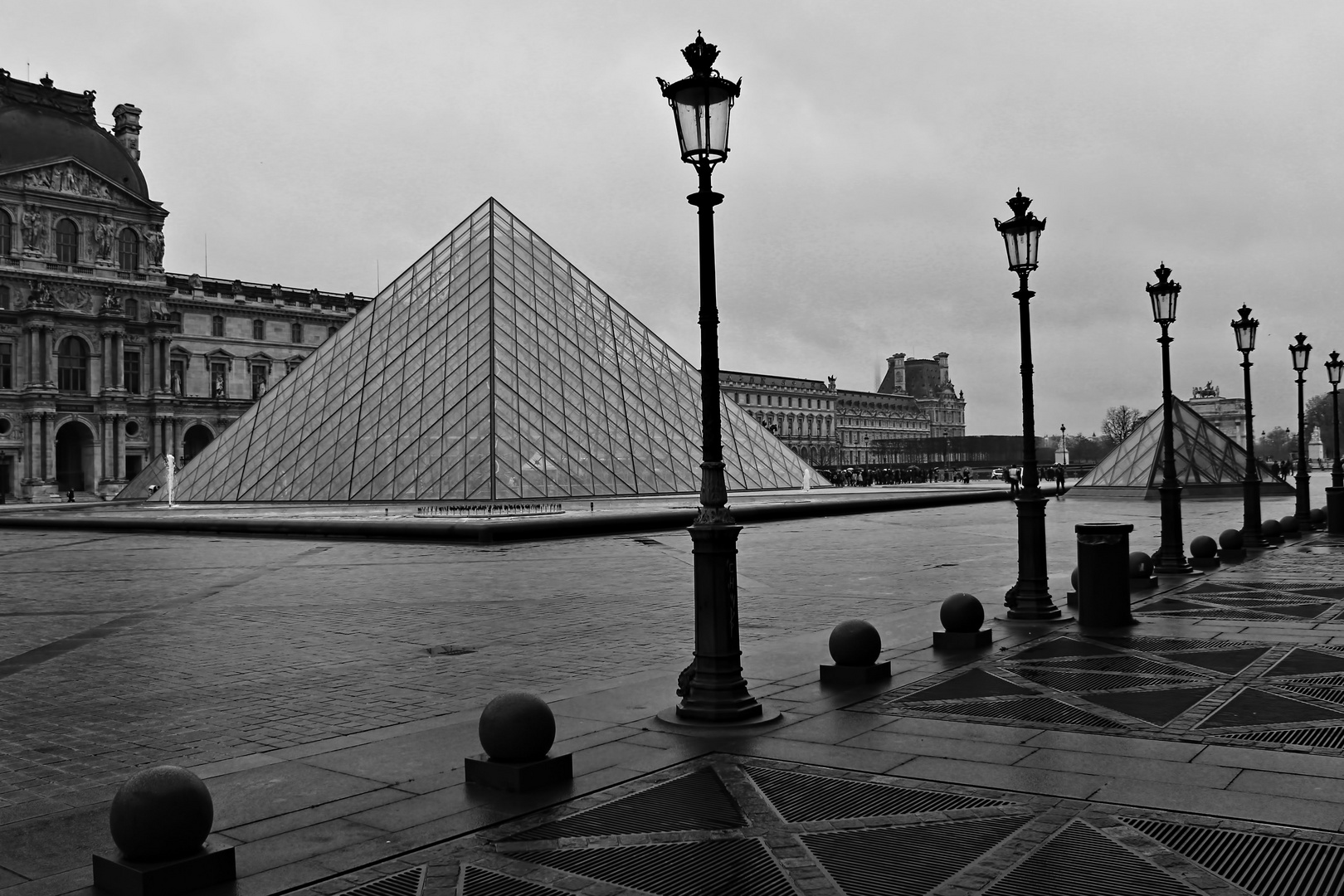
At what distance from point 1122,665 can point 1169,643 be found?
4.01 ft

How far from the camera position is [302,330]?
83.1 metres

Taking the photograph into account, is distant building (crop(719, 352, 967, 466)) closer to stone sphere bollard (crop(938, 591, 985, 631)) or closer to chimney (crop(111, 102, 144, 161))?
chimney (crop(111, 102, 144, 161))

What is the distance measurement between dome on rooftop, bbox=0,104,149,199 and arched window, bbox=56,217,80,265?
3788 mm

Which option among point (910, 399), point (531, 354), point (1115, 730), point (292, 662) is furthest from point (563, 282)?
point (910, 399)

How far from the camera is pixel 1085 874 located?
12.5ft

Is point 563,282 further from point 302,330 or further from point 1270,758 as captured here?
point 302,330

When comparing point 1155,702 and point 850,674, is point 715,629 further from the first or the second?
point 1155,702

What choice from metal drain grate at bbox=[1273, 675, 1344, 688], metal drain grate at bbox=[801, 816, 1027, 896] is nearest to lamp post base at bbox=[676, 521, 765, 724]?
metal drain grate at bbox=[801, 816, 1027, 896]

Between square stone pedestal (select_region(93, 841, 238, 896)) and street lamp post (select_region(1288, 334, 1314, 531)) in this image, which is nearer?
square stone pedestal (select_region(93, 841, 238, 896))

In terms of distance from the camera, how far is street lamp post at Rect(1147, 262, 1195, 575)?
14.4m

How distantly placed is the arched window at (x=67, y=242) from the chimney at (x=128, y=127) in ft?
38.1

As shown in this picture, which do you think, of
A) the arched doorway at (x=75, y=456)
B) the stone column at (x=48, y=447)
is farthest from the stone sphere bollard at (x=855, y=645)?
the arched doorway at (x=75, y=456)

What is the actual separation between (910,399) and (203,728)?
163584 millimetres

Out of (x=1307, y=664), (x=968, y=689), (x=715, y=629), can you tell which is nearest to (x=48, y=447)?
(x=715, y=629)
